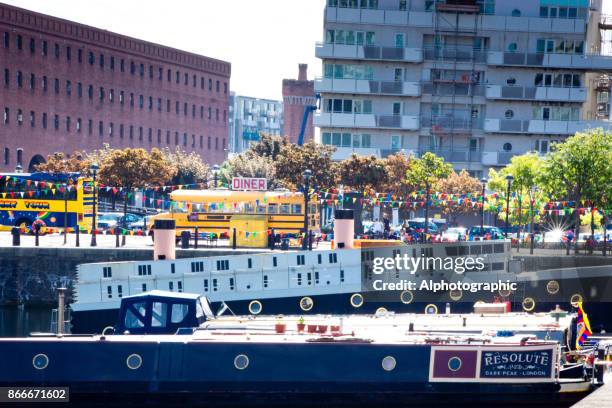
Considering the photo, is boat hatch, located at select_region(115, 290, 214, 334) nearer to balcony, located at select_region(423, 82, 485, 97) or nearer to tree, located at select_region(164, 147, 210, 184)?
balcony, located at select_region(423, 82, 485, 97)

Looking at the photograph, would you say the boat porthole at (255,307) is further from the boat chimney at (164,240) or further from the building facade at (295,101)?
the building facade at (295,101)

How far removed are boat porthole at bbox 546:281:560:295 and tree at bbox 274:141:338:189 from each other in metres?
35.2

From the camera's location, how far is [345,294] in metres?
42.3

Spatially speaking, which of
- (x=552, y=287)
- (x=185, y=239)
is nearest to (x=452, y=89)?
(x=185, y=239)

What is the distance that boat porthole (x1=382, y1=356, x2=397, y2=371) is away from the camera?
25859 mm

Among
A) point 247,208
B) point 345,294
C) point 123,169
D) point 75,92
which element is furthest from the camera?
point 75,92

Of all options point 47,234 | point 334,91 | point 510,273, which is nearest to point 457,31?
point 334,91

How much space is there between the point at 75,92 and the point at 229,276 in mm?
76587

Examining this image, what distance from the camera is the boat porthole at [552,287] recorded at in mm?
43062

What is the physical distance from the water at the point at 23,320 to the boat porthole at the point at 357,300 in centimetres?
1397

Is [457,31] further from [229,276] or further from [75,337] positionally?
[75,337]

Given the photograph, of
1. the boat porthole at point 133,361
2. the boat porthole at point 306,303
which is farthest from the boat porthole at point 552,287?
the boat porthole at point 133,361

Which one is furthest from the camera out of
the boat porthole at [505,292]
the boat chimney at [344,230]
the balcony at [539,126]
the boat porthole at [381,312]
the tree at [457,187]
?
the balcony at [539,126]

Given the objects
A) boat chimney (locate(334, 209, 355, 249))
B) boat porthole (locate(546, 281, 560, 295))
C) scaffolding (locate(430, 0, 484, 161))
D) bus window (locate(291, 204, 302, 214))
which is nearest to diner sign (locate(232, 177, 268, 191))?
bus window (locate(291, 204, 302, 214))
